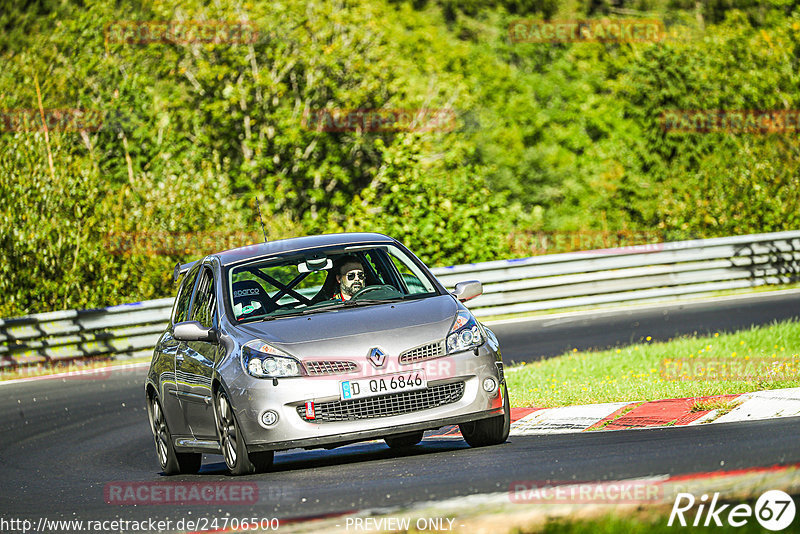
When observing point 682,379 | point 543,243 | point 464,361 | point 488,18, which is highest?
point 464,361

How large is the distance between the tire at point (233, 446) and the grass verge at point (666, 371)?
3.42m

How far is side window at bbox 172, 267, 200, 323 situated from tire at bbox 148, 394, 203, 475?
65 centimetres

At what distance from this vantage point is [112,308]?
19.2 metres

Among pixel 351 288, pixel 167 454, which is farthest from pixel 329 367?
pixel 167 454

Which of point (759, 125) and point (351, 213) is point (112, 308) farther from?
point (759, 125)

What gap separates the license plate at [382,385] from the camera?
778cm

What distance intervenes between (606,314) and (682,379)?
366 inches

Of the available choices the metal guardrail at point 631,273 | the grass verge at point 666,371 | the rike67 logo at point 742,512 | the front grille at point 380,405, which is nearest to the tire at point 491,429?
the front grille at point 380,405

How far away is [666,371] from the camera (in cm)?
1195

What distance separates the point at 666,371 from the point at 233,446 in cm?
527

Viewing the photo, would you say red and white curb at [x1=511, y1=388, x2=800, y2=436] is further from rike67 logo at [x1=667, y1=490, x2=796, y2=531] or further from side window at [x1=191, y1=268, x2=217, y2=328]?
rike67 logo at [x1=667, y1=490, x2=796, y2=531]

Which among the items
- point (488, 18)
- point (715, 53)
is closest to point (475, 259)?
point (715, 53)

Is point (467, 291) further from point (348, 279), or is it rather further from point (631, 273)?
point (631, 273)

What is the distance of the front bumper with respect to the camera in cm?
777
